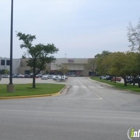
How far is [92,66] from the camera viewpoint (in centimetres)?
14250

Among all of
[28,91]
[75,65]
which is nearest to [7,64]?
[75,65]

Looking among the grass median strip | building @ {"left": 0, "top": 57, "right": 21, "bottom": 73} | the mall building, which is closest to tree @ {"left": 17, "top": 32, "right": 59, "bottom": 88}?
the grass median strip

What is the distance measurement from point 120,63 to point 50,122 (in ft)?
139

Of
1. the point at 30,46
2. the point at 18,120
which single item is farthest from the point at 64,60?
the point at 18,120

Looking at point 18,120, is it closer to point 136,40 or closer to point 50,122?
point 50,122

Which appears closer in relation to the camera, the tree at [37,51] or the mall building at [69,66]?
the tree at [37,51]
